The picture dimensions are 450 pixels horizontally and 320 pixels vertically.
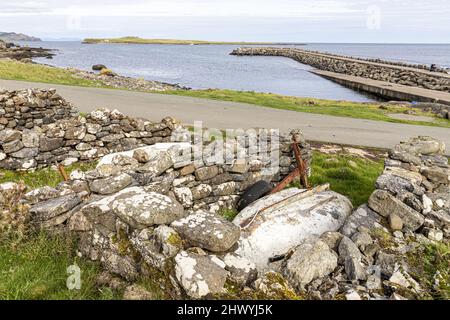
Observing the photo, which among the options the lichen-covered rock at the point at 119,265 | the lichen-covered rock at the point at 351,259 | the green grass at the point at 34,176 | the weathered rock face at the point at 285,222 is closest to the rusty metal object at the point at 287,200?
the weathered rock face at the point at 285,222

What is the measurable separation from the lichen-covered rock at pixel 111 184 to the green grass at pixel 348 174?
522 centimetres

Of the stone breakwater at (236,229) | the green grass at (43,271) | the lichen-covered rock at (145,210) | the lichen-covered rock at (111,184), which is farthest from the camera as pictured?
the lichen-covered rock at (111,184)

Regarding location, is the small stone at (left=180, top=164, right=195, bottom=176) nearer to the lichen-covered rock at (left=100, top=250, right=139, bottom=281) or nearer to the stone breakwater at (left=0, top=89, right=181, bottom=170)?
the lichen-covered rock at (left=100, top=250, right=139, bottom=281)

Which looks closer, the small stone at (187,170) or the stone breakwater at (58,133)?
the small stone at (187,170)

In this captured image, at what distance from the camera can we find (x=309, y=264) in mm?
4367

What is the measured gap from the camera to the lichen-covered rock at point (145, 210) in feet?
16.2

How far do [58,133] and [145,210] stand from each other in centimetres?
765

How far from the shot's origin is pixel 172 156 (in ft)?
23.9

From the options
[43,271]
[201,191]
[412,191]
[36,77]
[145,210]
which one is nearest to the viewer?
[43,271]

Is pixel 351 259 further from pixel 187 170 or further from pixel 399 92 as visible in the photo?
pixel 399 92

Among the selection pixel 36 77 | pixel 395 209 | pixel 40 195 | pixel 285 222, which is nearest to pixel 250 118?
pixel 285 222

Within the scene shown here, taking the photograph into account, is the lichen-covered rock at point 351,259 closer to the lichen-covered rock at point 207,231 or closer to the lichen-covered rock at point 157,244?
the lichen-covered rock at point 207,231

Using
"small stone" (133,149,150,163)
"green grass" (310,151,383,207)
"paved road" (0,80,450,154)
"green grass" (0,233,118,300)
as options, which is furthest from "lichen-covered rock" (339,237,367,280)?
"paved road" (0,80,450,154)

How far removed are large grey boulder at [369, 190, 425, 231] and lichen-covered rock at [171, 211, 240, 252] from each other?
2.51 m
